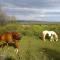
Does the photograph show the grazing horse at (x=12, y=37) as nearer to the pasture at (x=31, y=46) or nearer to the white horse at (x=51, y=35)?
the pasture at (x=31, y=46)

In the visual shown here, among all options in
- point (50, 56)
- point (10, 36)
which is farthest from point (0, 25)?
point (50, 56)

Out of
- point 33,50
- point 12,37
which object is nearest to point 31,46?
point 33,50

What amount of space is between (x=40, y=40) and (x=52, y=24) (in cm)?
27

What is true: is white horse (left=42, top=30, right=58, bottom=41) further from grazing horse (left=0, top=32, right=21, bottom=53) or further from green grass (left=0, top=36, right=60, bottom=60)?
grazing horse (left=0, top=32, right=21, bottom=53)

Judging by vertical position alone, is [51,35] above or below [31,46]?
above

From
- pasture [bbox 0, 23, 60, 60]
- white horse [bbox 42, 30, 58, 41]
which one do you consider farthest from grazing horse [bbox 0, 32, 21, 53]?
white horse [bbox 42, 30, 58, 41]

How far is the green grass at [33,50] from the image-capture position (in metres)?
2.47

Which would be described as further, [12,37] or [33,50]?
[12,37]

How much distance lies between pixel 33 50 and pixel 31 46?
0.09 meters

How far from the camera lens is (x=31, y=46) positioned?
2.61 meters

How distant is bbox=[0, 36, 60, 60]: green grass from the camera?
2.47m

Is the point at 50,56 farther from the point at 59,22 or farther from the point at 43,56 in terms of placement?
the point at 59,22

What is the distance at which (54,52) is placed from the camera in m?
2.55

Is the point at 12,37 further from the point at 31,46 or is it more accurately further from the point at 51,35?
the point at 51,35
